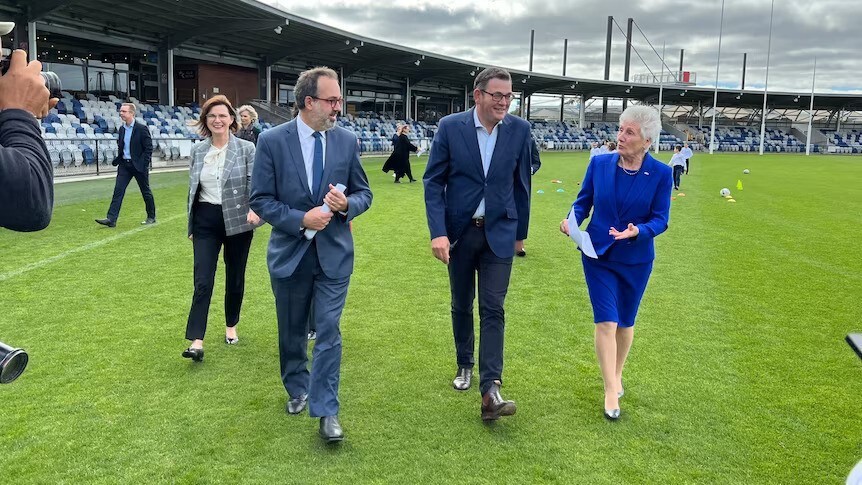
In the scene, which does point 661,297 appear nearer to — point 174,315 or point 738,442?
point 738,442

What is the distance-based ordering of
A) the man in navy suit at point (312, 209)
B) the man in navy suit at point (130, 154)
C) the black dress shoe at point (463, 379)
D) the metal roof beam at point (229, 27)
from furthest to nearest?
the metal roof beam at point (229, 27) < the man in navy suit at point (130, 154) < the black dress shoe at point (463, 379) < the man in navy suit at point (312, 209)

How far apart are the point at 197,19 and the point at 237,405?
28067 mm

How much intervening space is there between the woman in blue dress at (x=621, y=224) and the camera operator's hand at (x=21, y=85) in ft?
9.13

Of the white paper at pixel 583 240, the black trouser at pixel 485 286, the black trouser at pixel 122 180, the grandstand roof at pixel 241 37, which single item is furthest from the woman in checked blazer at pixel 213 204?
the grandstand roof at pixel 241 37

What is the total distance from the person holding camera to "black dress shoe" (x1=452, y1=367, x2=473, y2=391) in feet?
9.23

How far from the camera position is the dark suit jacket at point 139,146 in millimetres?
9555

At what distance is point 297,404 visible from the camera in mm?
3832

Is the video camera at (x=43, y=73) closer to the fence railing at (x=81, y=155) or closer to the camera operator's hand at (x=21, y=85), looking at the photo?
the camera operator's hand at (x=21, y=85)

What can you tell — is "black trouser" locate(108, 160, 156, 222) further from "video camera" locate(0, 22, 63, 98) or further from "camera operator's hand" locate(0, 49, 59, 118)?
"camera operator's hand" locate(0, 49, 59, 118)

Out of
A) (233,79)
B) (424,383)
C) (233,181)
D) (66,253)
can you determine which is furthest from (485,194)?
(233,79)

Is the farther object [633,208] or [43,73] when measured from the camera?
[633,208]

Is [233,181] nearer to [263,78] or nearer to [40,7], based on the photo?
[40,7]

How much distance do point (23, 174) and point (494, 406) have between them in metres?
2.57

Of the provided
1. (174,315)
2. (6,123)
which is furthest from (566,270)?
(6,123)
